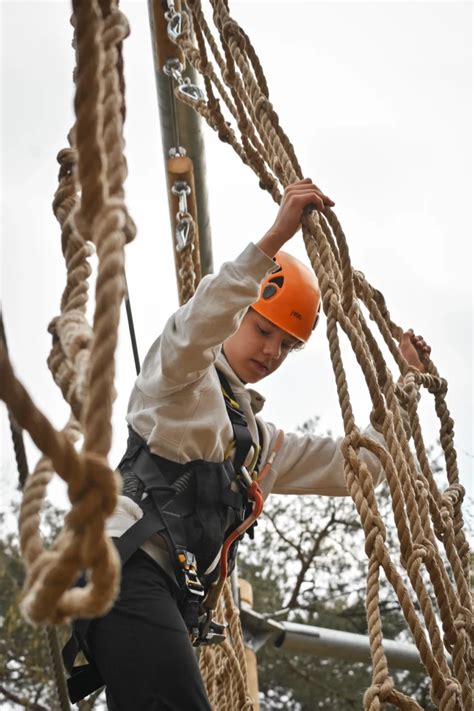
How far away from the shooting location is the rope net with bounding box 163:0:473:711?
4.49ft

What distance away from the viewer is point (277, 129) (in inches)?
71.1

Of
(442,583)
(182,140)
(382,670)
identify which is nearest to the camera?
(382,670)

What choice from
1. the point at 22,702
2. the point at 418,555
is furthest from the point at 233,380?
the point at 22,702

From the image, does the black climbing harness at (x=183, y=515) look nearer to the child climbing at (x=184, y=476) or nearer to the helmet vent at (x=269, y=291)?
the child climbing at (x=184, y=476)

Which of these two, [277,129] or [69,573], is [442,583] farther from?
[69,573]

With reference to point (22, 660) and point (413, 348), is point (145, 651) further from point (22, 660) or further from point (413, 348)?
point (22, 660)

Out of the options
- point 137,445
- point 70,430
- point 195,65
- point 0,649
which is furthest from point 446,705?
point 0,649

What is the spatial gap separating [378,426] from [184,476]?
0.39 meters

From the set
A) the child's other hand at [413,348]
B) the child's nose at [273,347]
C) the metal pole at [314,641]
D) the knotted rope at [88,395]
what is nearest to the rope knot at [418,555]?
the child's nose at [273,347]

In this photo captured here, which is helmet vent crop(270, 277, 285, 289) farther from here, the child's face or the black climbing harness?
the black climbing harness

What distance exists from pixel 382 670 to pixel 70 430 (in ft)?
2.61

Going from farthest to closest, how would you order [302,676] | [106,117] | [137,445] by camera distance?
[302,676] → [137,445] → [106,117]

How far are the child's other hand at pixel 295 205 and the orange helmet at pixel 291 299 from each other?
43 centimetres

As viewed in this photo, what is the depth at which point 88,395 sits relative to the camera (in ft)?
2.07
